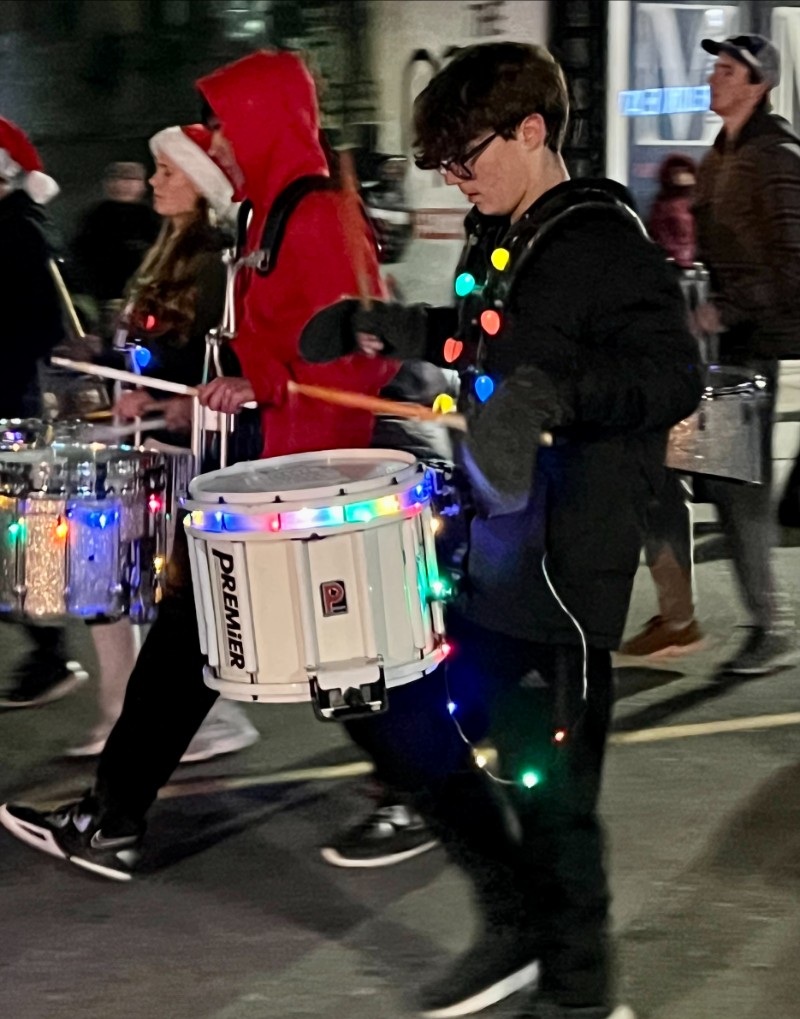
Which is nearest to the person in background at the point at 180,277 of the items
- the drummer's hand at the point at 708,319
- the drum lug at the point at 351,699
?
the drum lug at the point at 351,699

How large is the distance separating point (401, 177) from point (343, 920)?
602cm

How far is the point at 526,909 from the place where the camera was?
290cm

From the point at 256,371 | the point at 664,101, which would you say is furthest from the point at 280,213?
the point at 664,101

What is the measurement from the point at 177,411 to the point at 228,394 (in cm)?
50

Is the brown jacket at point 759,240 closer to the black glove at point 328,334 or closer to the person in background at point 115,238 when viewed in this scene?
the black glove at point 328,334

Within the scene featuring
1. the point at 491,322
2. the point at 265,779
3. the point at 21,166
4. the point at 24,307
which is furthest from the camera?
the point at 21,166

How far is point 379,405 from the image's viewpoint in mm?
3018

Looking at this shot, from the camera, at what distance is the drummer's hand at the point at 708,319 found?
5.38 m

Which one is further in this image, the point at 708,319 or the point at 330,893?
the point at 708,319

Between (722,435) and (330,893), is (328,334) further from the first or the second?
(722,435)

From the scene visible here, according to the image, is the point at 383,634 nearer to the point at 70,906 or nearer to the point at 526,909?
the point at 526,909

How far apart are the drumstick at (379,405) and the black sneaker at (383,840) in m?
1.11

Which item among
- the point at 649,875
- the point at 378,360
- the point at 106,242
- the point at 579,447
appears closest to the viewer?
the point at 579,447

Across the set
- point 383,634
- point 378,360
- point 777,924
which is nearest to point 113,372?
point 378,360
